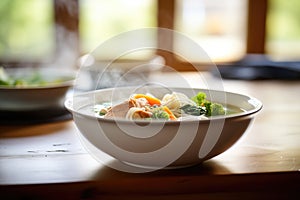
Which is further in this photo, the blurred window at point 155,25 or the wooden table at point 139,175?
the blurred window at point 155,25

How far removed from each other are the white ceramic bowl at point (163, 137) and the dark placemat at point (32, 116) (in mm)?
410

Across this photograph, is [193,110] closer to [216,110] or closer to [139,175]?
[216,110]

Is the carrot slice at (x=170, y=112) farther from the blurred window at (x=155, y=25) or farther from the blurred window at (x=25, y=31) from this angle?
the blurred window at (x=25, y=31)

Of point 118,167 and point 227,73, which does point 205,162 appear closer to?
point 118,167

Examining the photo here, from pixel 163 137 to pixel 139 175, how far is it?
0.10 m

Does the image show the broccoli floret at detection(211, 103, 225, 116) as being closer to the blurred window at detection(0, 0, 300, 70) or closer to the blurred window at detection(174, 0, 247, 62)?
the blurred window at detection(0, 0, 300, 70)

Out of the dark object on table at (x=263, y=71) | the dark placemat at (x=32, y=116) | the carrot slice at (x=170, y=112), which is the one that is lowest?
the dark object on table at (x=263, y=71)

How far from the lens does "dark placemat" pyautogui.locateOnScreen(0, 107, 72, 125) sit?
3.98ft

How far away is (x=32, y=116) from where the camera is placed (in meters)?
1.26

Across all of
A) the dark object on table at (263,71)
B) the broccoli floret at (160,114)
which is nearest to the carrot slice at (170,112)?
the broccoli floret at (160,114)

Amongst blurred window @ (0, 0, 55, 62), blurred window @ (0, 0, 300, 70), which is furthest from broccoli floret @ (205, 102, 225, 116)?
blurred window @ (0, 0, 55, 62)

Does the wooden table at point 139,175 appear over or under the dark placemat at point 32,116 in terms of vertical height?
over

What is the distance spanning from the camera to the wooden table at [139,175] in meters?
0.75

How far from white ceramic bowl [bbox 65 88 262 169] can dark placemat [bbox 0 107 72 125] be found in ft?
1.34
